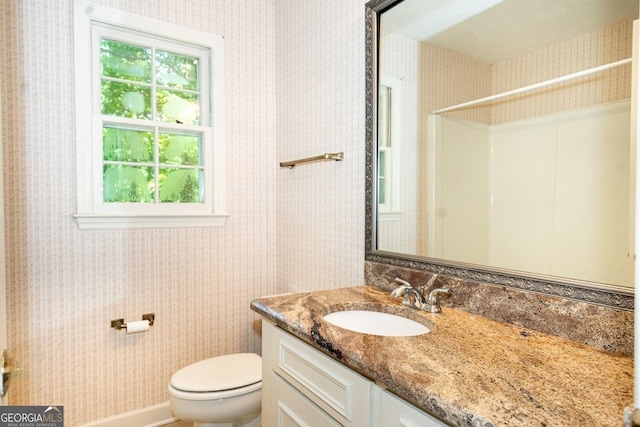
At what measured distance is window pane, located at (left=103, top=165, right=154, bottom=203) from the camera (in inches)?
74.7

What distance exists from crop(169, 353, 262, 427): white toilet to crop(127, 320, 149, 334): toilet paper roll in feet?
1.16

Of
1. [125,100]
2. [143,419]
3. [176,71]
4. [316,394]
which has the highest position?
[176,71]

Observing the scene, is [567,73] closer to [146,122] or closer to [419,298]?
[419,298]

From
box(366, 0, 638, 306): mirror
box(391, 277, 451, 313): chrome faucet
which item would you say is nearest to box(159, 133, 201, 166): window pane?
box(366, 0, 638, 306): mirror

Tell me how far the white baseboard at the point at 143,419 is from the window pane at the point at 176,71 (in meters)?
1.81

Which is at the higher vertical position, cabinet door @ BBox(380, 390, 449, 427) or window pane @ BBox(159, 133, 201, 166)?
window pane @ BBox(159, 133, 201, 166)

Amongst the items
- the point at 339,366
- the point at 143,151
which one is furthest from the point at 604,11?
the point at 143,151

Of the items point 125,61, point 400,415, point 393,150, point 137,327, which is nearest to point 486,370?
point 400,415

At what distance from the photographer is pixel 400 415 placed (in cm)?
77

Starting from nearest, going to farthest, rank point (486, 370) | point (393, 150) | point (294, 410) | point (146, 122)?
point (486, 370)
point (294, 410)
point (393, 150)
point (146, 122)

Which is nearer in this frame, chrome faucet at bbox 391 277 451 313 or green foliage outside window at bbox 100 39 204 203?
chrome faucet at bbox 391 277 451 313

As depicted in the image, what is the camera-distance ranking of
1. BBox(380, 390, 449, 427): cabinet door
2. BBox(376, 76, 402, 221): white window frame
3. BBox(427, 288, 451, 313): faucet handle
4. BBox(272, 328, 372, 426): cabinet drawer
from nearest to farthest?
1. BBox(380, 390, 449, 427): cabinet door
2. BBox(272, 328, 372, 426): cabinet drawer
3. BBox(427, 288, 451, 313): faucet handle
4. BBox(376, 76, 402, 221): white window frame

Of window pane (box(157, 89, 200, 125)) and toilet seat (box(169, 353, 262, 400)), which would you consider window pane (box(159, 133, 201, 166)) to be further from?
toilet seat (box(169, 353, 262, 400))

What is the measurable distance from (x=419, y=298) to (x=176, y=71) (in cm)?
183
